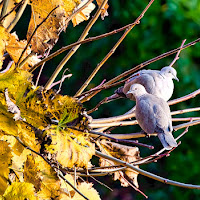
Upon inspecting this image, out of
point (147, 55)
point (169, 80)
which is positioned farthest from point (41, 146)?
point (147, 55)

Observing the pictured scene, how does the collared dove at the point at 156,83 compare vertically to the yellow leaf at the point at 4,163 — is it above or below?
above

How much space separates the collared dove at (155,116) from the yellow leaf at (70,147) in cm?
18

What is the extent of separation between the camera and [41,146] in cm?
61

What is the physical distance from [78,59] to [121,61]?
0.26 metres

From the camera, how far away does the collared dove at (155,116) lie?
2.46 ft

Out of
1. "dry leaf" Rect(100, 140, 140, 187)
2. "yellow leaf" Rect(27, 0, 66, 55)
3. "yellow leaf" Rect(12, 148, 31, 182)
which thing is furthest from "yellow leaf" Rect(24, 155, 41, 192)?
"dry leaf" Rect(100, 140, 140, 187)

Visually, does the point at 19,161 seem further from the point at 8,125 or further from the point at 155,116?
the point at 155,116

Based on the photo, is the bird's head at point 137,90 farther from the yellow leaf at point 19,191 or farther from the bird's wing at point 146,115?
the yellow leaf at point 19,191

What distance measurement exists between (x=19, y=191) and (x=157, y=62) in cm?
172

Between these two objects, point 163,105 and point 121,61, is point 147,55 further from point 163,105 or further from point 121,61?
point 163,105

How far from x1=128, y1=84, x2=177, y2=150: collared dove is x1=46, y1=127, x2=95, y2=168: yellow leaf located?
18 cm

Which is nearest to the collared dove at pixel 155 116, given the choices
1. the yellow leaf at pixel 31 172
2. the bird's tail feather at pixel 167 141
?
the bird's tail feather at pixel 167 141

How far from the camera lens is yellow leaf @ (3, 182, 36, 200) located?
54 cm

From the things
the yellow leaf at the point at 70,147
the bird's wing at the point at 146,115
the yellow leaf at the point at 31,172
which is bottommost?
the yellow leaf at the point at 31,172
